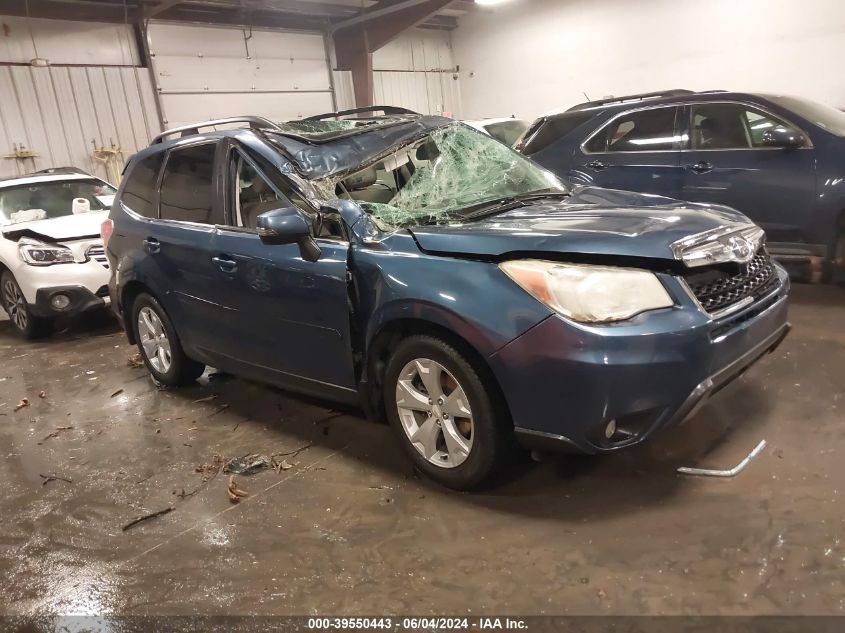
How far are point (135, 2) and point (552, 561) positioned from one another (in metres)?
11.2

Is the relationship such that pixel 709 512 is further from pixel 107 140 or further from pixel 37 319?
pixel 107 140

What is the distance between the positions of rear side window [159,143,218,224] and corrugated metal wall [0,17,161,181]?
23.8 ft

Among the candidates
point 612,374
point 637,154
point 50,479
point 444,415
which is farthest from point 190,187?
point 637,154

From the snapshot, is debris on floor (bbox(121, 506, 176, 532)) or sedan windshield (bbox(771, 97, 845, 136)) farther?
sedan windshield (bbox(771, 97, 845, 136))

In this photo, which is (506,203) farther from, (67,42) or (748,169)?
Answer: (67,42)

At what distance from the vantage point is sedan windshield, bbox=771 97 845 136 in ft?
15.3

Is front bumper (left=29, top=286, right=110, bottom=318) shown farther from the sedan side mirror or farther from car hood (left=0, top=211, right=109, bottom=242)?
the sedan side mirror

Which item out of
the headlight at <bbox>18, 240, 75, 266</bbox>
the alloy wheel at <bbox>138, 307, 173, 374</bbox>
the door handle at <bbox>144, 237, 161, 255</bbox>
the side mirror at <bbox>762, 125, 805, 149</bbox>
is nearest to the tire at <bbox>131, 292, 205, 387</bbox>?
the alloy wheel at <bbox>138, 307, 173, 374</bbox>

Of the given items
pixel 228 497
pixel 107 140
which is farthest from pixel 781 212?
pixel 107 140

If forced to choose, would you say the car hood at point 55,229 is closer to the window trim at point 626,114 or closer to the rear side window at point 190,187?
the rear side window at point 190,187

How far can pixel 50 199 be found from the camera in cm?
714

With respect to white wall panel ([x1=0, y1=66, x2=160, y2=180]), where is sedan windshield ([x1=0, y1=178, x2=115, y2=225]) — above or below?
below

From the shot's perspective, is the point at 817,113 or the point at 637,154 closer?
the point at 817,113

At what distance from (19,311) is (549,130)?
5.47 metres
